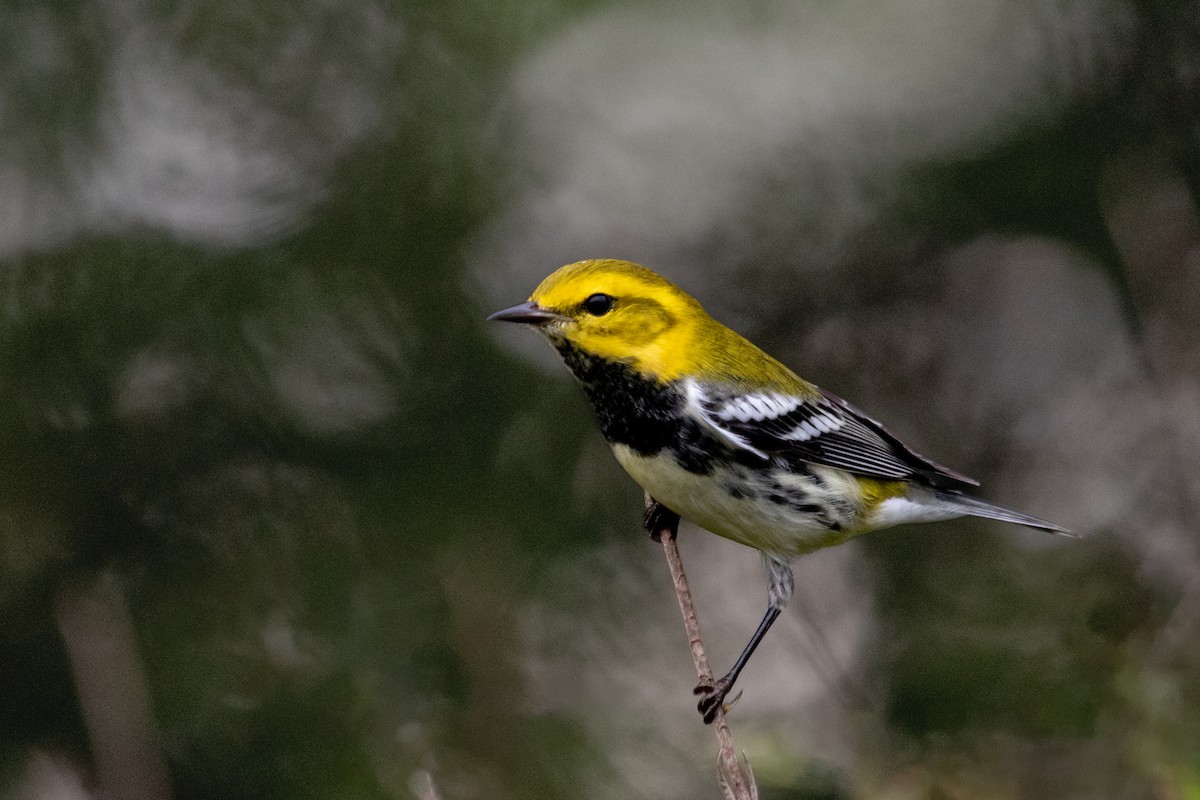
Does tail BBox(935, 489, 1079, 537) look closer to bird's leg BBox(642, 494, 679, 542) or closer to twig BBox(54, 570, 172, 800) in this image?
bird's leg BBox(642, 494, 679, 542)

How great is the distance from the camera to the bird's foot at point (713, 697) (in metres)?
2.64

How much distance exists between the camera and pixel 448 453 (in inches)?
137

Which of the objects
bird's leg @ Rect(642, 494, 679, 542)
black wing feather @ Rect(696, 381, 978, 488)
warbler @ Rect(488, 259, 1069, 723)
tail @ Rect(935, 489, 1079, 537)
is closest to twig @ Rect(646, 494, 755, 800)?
bird's leg @ Rect(642, 494, 679, 542)

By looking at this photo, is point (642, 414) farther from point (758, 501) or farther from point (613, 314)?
point (758, 501)

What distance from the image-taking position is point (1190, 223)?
11.2 feet

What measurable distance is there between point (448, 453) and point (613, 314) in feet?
3.21

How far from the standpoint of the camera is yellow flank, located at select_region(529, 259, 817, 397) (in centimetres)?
270

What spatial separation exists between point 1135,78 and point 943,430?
4.79ft

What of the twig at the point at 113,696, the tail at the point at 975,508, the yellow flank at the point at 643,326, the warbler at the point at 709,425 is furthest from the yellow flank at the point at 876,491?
the twig at the point at 113,696

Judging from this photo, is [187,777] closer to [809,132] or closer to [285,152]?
[285,152]

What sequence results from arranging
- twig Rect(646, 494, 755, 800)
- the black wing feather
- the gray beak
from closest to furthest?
twig Rect(646, 494, 755, 800) < the gray beak < the black wing feather

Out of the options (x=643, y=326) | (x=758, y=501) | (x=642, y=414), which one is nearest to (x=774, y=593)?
(x=758, y=501)

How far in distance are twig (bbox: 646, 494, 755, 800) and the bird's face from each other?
464 mm

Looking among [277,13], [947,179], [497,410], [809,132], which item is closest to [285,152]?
[277,13]
